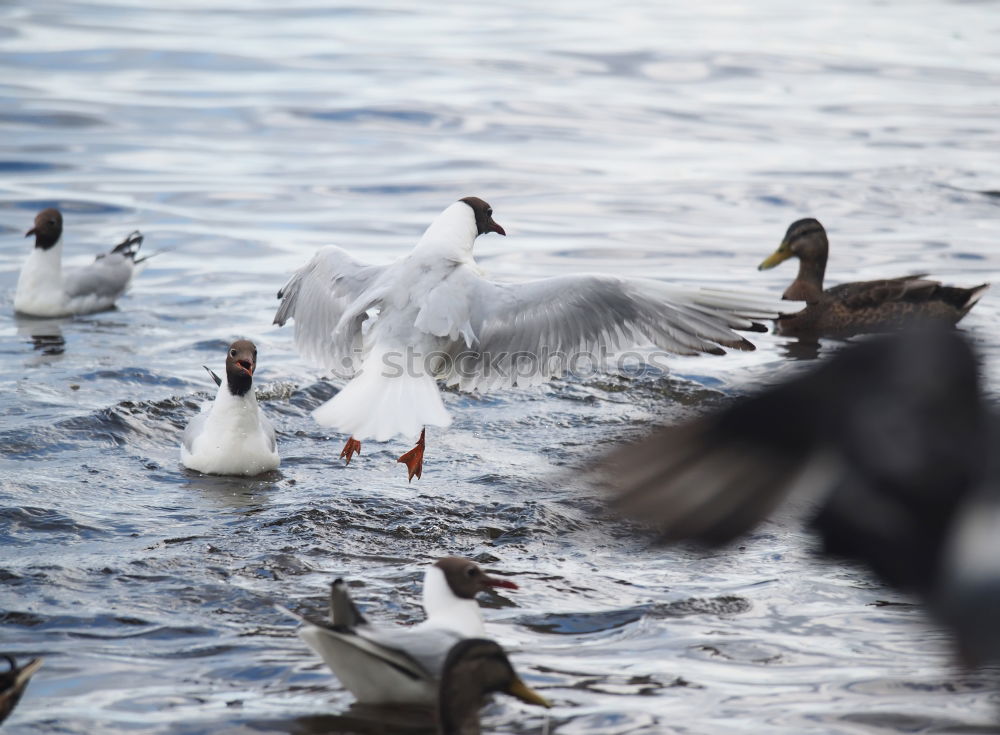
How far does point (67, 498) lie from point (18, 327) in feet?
13.1

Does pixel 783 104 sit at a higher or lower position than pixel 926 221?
higher

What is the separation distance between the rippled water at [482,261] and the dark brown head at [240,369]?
1.73ft

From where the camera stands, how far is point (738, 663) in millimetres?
5035

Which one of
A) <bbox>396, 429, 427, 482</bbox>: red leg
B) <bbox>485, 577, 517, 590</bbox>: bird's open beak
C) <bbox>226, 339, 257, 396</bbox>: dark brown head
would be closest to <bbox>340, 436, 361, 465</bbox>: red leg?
<bbox>396, 429, 427, 482</bbox>: red leg

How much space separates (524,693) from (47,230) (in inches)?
298

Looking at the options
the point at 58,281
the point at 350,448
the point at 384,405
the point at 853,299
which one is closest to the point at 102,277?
the point at 58,281

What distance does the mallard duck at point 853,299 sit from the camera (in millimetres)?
9898

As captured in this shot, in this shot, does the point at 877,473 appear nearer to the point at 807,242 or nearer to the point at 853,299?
the point at 853,299

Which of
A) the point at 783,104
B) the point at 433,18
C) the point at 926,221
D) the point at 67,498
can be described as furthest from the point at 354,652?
the point at 433,18

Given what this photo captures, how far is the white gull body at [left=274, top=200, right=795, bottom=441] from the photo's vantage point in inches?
253

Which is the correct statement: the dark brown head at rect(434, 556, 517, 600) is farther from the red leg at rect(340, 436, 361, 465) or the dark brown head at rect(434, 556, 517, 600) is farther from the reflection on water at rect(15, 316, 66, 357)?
→ the reflection on water at rect(15, 316, 66, 357)

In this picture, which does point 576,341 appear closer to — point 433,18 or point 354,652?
point 354,652

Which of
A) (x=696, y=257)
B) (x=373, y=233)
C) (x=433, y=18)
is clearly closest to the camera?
(x=696, y=257)

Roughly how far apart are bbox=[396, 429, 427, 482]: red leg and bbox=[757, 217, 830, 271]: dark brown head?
4671 mm
